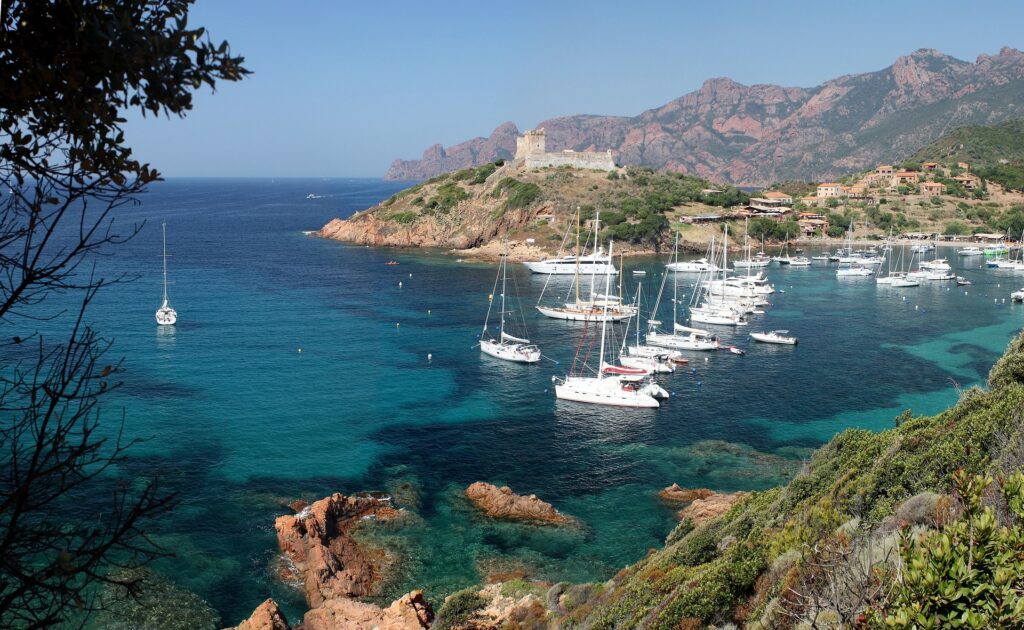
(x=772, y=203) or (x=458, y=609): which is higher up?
(x=772, y=203)

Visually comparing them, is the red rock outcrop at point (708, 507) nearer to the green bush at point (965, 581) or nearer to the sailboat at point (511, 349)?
the green bush at point (965, 581)

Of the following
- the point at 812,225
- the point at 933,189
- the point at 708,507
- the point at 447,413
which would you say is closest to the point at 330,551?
the point at 708,507

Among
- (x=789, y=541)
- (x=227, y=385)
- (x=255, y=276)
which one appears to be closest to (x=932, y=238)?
(x=255, y=276)

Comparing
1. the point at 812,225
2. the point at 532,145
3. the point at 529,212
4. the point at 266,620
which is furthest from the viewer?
the point at 532,145

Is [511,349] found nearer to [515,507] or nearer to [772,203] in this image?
[515,507]

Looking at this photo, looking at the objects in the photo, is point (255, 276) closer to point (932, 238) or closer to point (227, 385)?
point (227, 385)
